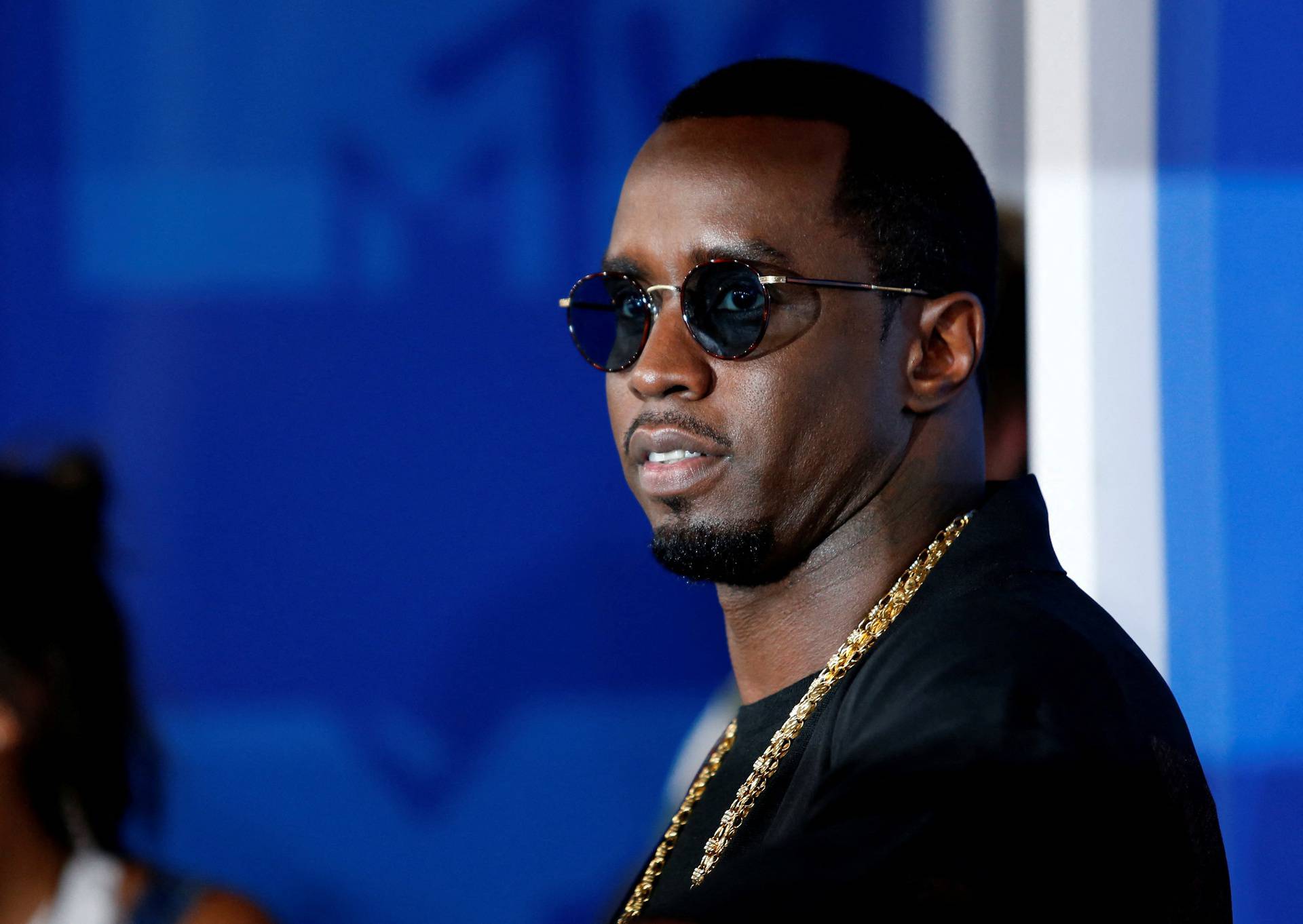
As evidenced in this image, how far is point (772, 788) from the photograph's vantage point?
68.6 inches

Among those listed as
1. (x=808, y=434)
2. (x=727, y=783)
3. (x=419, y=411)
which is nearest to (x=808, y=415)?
(x=808, y=434)

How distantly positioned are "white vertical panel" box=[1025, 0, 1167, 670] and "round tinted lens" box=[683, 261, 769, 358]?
135 centimetres

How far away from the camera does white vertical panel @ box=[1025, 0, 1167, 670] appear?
289 cm

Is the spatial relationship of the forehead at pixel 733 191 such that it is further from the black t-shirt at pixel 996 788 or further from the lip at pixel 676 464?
the black t-shirt at pixel 996 788

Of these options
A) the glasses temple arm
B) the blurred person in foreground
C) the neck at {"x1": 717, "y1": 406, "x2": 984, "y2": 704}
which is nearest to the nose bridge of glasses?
the glasses temple arm

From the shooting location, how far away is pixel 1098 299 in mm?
2922

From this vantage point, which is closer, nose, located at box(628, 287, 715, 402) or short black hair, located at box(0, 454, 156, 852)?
nose, located at box(628, 287, 715, 402)

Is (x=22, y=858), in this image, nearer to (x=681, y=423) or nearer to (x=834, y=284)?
(x=681, y=423)

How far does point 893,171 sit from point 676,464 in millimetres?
505

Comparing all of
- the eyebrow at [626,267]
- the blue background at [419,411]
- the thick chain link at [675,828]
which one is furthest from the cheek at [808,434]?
the blue background at [419,411]

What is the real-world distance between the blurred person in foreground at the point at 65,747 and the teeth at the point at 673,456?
43.3 inches

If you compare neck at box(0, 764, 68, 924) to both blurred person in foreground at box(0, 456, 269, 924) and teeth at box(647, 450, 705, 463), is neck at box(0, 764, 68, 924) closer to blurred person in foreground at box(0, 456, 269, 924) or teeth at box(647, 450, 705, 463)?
blurred person in foreground at box(0, 456, 269, 924)

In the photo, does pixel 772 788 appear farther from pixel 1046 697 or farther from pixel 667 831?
pixel 1046 697

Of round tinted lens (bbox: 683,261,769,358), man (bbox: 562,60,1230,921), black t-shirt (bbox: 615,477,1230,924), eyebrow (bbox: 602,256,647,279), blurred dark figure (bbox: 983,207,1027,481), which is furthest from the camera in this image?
blurred dark figure (bbox: 983,207,1027,481)
